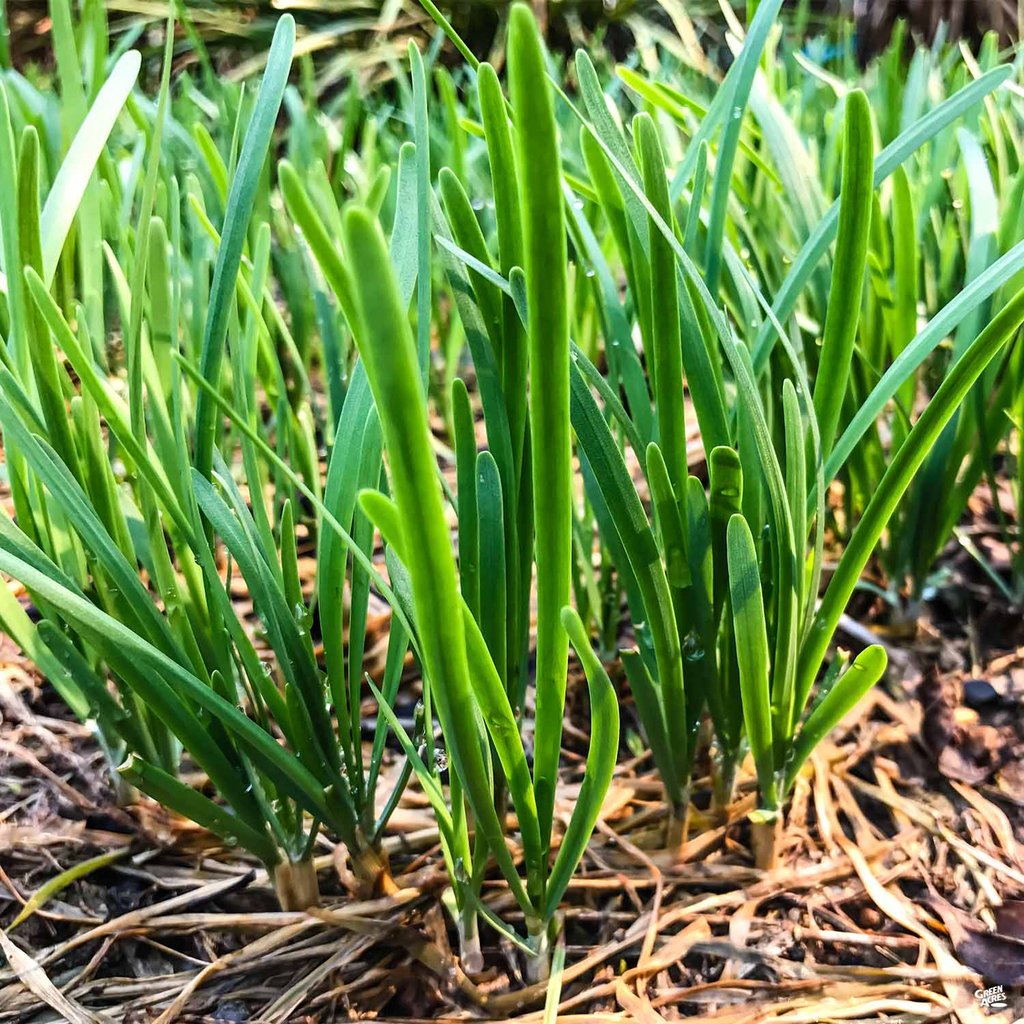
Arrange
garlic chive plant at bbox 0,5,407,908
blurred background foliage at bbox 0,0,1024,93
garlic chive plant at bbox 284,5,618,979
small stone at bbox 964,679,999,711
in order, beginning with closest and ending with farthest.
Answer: garlic chive plant at bbox 284,5,618,979 → garlic chive plant at bbox 0,5,407,908 → small stone at bbox 964,679,999,711 → blurred background foliage at bbox 0,0,1024,93

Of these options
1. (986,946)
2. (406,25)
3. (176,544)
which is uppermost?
(406,25)

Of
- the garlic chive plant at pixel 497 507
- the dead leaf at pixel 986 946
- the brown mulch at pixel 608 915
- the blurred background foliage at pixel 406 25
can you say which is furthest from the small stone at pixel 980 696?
the blurred background foliage at pixel 406 25

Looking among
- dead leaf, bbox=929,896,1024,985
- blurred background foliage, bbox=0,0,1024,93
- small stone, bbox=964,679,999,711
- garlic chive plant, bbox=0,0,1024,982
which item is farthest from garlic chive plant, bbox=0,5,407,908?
blurred background foliage, bbox=0,0,1024,93

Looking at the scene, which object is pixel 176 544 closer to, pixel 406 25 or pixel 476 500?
pixel 476 500

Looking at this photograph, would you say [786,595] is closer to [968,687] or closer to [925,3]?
[968,687]

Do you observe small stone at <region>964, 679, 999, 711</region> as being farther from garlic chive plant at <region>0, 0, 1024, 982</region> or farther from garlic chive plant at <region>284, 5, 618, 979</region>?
garlic chive plant at <region>284, 5, 618, 979</region>

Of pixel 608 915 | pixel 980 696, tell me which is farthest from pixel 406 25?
pixel 608 915

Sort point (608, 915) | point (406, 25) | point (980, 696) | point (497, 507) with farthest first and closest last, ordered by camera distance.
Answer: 1. point (406, 25)
2. point (980, 696)
3. point (608, 915)
4. point (497, 507)

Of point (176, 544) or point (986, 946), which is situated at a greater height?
point (176, 544)

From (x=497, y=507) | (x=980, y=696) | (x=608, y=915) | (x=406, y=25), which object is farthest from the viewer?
(x=406, y=25)

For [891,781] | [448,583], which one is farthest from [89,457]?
[891,781]

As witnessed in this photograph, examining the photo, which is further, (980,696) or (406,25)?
(406,25)
